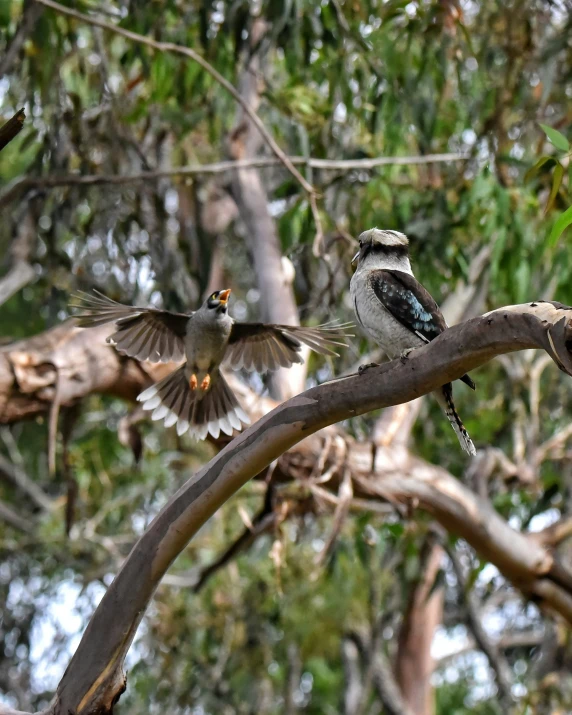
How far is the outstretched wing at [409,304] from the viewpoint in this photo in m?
2.98

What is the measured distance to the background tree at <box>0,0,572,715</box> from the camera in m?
4.40

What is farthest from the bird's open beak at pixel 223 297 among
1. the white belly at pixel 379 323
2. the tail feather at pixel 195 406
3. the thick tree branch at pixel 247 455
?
the thick tree branch at pixel 247 455

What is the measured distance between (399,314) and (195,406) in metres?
1.23

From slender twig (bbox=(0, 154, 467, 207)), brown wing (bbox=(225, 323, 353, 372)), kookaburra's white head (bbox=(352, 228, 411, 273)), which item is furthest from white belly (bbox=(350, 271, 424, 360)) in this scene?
slender twig (bbox=(0, 154, 467, 207))

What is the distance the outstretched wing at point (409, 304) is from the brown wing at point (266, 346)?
410mm

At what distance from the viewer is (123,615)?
8.14 feet

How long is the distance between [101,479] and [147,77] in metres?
2.86

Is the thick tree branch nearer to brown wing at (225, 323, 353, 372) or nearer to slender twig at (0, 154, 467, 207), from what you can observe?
brown wing at (225, 323, 353, 372)

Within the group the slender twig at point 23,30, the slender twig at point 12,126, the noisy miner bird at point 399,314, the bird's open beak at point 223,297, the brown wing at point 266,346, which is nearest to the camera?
the slender twig at point 12,126

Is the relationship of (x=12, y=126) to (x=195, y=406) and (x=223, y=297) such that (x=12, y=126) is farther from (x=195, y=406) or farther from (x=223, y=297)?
(x=195, y=406)

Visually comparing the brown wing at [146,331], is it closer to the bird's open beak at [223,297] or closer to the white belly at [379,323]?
the bird's open beak at [223,297]

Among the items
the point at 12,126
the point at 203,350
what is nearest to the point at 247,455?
the point at 12,126

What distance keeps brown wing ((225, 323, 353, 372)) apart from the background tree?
1.62 feet

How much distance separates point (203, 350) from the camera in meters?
3.67
